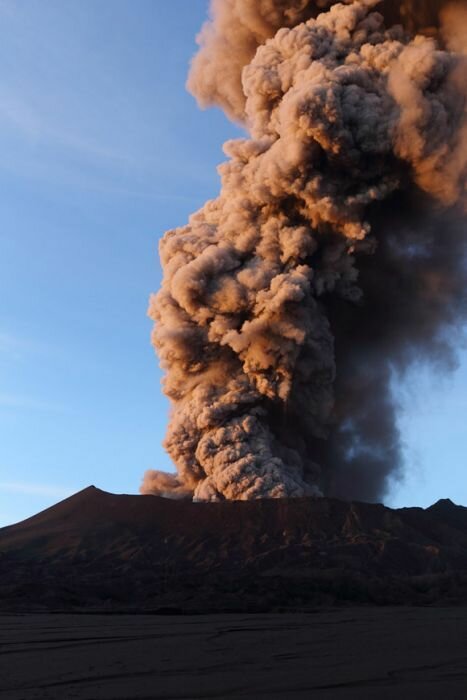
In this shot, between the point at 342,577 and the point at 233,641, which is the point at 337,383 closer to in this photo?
the point at 342,577

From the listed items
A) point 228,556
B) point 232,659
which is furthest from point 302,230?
point 232,659

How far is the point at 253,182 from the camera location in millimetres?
46969

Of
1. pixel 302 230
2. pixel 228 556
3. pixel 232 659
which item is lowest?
pixel 232 659

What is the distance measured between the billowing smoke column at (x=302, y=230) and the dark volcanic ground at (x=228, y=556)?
294cm

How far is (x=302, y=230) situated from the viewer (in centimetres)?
4572

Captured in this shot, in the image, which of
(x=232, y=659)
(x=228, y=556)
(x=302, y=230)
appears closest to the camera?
(x=232, y=659)

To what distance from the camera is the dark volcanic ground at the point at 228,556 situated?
28703 mm

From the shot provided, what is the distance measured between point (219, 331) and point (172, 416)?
219 inches

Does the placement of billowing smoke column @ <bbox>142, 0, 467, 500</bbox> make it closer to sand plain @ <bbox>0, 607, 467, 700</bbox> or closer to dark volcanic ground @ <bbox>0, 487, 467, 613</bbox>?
dark volcanic ground @ <bbox>0, 487, 467, 613</bbox>

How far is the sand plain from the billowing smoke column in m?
25.3

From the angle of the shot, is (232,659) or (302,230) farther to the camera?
(302,230)

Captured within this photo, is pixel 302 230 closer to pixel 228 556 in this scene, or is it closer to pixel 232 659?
pixel 228 556

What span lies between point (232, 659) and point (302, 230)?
3516 cm

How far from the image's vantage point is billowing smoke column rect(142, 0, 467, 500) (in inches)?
1752
